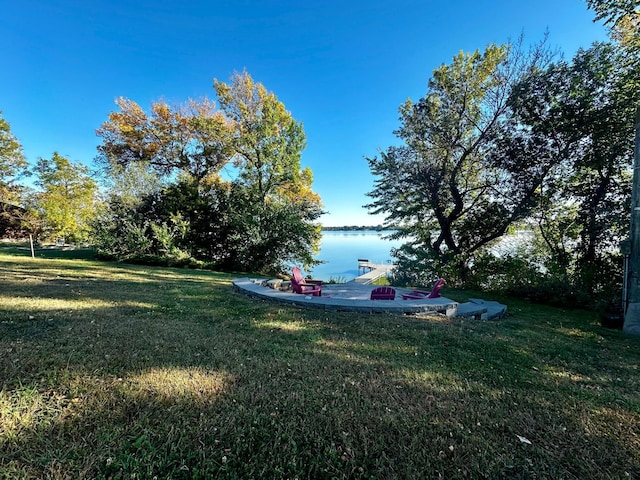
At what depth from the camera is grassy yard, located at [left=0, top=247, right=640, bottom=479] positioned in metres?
1.55

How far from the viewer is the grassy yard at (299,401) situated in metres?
1.55

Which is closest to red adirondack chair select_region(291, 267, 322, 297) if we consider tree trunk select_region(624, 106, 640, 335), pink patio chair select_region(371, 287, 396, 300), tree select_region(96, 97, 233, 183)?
pink patio chair select_region(371, 287, 396, 300)

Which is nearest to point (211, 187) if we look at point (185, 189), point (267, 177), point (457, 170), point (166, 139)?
point (185, 189)

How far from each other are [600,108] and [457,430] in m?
11.1

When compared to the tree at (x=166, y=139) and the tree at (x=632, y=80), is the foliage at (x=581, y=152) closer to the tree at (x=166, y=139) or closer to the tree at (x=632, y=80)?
the tree at (x=632, y=80)

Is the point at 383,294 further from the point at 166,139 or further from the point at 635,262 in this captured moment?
the point at 166,139

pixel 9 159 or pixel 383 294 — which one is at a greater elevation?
pixel 9 159

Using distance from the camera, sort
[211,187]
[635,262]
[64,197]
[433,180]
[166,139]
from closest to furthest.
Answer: [635,262]
[433,180]
[64,197]
[211,187]
[166,139]

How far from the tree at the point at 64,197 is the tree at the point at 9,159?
112cm

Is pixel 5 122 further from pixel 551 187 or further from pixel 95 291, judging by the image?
pixel 551 187

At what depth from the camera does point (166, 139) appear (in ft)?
61.8

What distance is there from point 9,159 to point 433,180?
2240 centimetres

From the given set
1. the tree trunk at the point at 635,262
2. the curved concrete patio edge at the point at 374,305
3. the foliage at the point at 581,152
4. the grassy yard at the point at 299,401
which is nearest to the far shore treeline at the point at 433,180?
the foliage at the point at 581,152

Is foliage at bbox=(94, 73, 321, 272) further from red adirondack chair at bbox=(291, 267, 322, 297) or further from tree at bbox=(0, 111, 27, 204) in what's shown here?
red adirondack chair at bbox=(291, 267, 322, 297)
